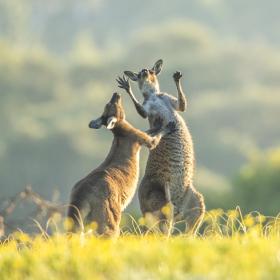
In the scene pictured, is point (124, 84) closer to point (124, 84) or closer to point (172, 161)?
point (124, 84)

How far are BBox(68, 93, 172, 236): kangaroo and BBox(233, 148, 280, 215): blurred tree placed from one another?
29936 millimetres

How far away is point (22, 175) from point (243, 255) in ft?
230

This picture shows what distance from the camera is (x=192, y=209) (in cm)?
1169

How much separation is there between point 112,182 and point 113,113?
1.13 meters

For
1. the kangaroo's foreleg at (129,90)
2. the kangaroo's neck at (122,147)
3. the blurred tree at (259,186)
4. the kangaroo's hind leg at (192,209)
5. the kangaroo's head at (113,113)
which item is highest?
the blurred tree at (259,186)

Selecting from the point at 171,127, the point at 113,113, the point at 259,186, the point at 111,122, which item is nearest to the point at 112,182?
the point at 111,122

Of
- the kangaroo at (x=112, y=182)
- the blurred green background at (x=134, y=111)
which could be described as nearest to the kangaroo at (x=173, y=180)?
the kangaroo at (x=112, y=182)

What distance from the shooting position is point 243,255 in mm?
7062

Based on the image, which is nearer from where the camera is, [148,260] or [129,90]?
[148,260]

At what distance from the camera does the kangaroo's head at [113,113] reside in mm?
10516

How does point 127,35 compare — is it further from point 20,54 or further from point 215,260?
point 215,260

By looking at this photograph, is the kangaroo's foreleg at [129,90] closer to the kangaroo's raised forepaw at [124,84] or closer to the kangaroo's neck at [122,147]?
the kangaroo's raised forepaw at [124,84]

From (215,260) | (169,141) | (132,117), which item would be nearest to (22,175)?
(132,117)

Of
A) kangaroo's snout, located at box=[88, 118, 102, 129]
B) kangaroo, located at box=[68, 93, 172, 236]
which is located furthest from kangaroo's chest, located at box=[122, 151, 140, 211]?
kangaroo's snout, located at box=[88, 118, 102, 129]
